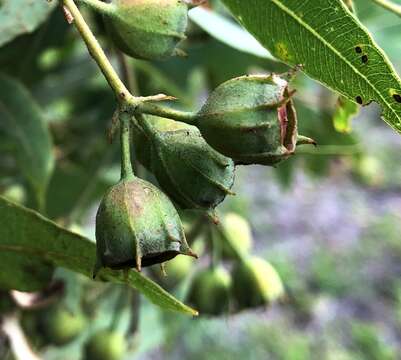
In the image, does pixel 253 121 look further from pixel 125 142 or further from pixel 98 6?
pixel 98 6

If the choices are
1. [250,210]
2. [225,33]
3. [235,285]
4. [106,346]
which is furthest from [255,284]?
[250,210]

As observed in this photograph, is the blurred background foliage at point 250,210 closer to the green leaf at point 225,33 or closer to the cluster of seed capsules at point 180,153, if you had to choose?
the green leaf at point 225,33

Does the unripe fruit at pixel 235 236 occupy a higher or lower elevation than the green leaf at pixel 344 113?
lower

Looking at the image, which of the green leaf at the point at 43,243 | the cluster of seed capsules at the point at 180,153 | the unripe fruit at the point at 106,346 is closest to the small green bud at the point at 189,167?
the cluster of seed capsules at the point at 180,153

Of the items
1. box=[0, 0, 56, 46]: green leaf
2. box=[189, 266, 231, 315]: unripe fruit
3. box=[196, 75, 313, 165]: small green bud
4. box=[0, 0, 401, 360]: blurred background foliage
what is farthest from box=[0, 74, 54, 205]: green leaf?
box=[196, 75, 313, 165]: small green bud

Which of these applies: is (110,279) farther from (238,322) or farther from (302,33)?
(238,322)

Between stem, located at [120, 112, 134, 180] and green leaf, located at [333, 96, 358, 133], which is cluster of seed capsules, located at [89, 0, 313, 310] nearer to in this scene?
stem, located at [120, 112, 134, 180]
